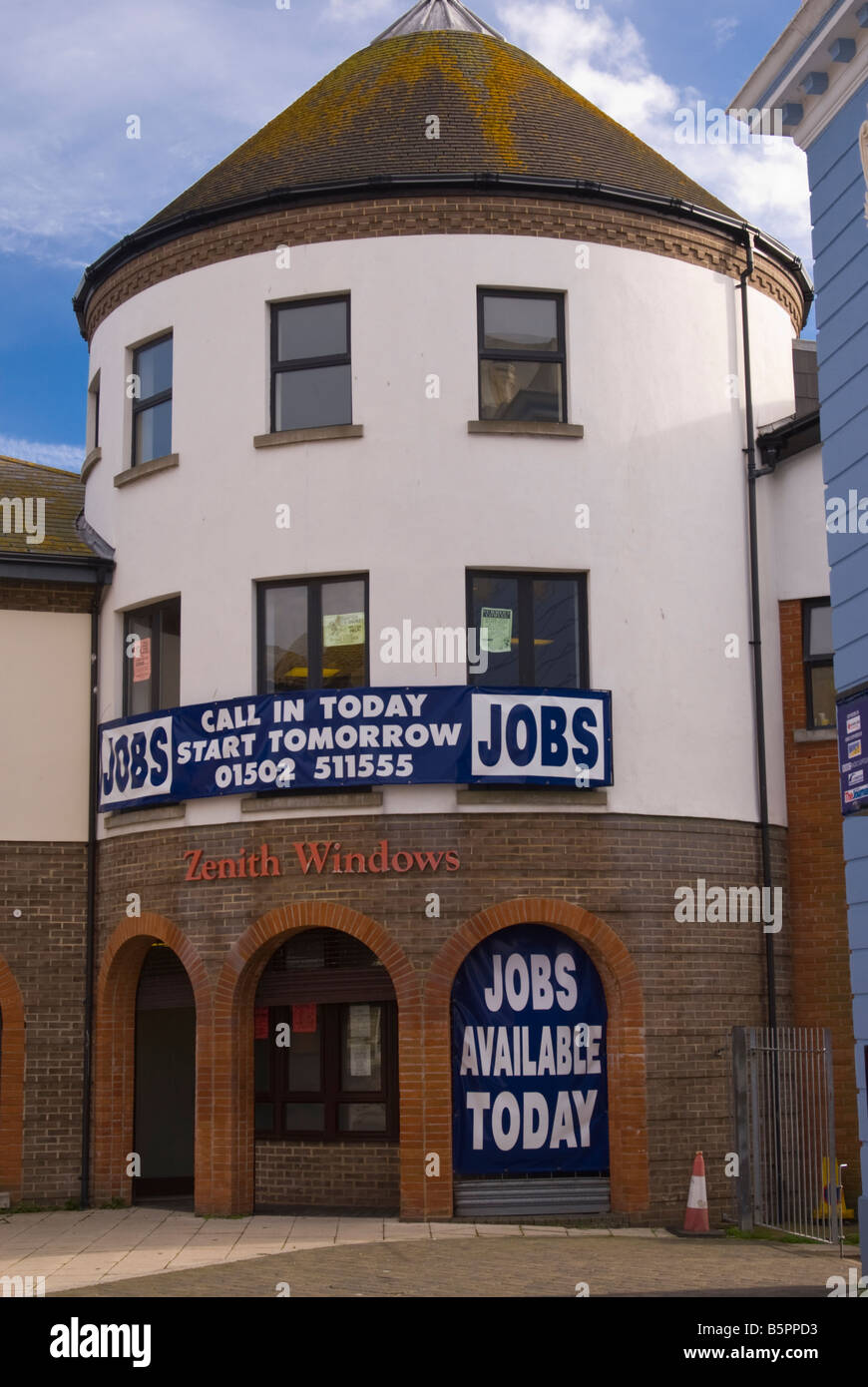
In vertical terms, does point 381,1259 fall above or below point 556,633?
below

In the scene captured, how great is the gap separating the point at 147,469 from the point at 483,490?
4315 millimetres

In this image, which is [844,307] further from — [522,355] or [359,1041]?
[359,1041]

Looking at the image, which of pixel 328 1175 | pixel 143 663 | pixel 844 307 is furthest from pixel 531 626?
pixel 328 1175

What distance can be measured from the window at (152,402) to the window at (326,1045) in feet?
20.7

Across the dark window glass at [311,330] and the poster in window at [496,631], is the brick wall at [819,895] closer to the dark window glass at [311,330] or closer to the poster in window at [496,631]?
the poster in window at [496,631]

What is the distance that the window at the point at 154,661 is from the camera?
20.4 m

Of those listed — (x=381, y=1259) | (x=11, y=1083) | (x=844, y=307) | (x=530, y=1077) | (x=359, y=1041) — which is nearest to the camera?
(x=844, y=307)

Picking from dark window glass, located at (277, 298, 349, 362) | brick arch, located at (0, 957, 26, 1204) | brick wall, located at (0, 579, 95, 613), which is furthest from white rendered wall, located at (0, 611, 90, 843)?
dark window glass, located at (277, 298, 349, 362)

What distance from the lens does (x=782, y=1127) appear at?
18.8 meters

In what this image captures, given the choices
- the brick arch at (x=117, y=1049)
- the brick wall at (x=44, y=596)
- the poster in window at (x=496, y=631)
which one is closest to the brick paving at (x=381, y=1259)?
the brick arch at (x=117, y=1049)

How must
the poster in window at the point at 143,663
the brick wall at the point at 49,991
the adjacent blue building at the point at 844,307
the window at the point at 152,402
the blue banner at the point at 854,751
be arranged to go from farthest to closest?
the window at the point at 152,402, the poster in window at the point at 143,663, the brick wall at the point at 49,991, the adjacent blue building at the point at 844,307, the blue banner at the point at 854,751

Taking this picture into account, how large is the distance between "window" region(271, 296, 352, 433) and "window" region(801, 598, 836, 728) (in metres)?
6.01

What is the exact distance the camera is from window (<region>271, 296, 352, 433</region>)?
64.7 feet

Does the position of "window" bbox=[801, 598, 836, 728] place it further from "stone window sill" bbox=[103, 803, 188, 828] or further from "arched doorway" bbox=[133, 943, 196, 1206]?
"arched doorway" bbox=[133, 943, 196, 1206]
